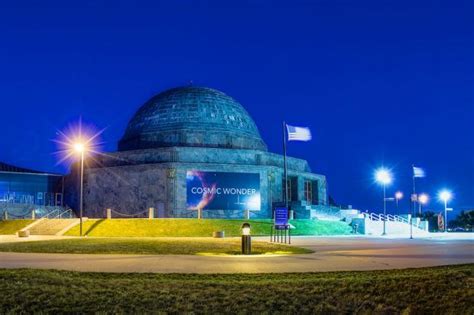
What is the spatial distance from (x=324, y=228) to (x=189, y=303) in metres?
27.0

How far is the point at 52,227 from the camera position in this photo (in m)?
32.6

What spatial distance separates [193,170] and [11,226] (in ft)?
39.6

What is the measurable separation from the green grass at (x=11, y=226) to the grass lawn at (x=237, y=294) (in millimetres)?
25289

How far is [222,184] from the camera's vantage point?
127ft

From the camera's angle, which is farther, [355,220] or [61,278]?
[355,220]

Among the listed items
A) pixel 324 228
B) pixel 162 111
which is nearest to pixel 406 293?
pixel 324 228

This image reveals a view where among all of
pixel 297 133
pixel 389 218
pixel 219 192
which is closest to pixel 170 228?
pixel 297 133

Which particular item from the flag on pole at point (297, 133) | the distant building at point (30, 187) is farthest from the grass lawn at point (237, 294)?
the distant building at point (30, 187)

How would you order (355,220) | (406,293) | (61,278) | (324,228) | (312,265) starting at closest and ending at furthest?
(406,293) → (61,278) → (312,265) → (324,228) → (355,220)

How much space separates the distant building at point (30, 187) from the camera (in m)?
46.8

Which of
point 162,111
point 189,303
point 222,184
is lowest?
point 189,303

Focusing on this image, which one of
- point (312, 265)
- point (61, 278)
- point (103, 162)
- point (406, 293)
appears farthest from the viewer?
point (103, 162)

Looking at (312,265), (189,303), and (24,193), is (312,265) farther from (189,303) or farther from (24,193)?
(24,193)

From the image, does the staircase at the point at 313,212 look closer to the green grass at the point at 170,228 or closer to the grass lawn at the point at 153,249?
the green grass at the point at 170,228
